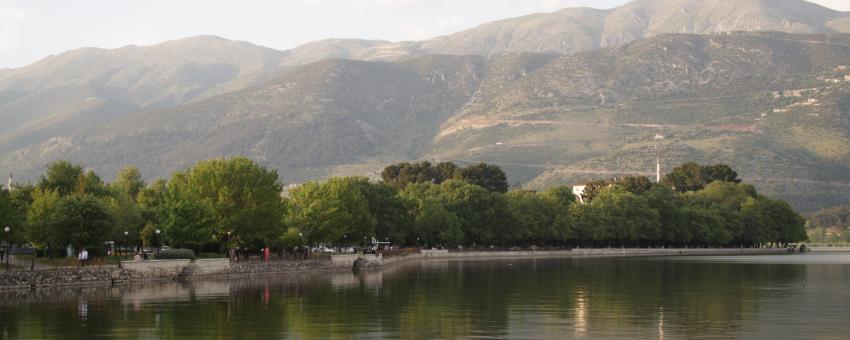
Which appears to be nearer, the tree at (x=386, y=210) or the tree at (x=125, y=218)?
the tree at (x=125, y=218)

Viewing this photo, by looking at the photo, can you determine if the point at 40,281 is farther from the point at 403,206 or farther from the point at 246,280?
the point at 403,206

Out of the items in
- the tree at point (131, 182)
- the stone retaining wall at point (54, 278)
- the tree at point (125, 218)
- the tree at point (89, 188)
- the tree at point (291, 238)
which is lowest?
the stone retaining wall at point (54, 278)

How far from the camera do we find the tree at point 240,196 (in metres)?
115

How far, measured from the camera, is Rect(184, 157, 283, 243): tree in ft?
376

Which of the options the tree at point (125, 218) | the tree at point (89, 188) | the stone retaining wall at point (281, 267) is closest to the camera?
the stone retaining wall at point (281, 267)

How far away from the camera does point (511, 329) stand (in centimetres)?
5350

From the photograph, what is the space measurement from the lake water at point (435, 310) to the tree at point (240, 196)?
732 inches

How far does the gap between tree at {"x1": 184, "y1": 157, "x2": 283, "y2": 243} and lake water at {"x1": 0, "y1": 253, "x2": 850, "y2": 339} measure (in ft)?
61.0

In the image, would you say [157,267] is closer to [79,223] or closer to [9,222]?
[79,223]

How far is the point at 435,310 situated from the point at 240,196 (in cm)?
5550

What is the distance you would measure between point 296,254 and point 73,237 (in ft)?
110

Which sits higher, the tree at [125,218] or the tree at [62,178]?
the tree at [62,178]

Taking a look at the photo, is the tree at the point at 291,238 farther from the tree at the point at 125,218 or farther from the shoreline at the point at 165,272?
the tree at the point at 125,218

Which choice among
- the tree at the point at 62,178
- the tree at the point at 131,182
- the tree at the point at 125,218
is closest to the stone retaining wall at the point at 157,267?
the tree at the point at 125,218
